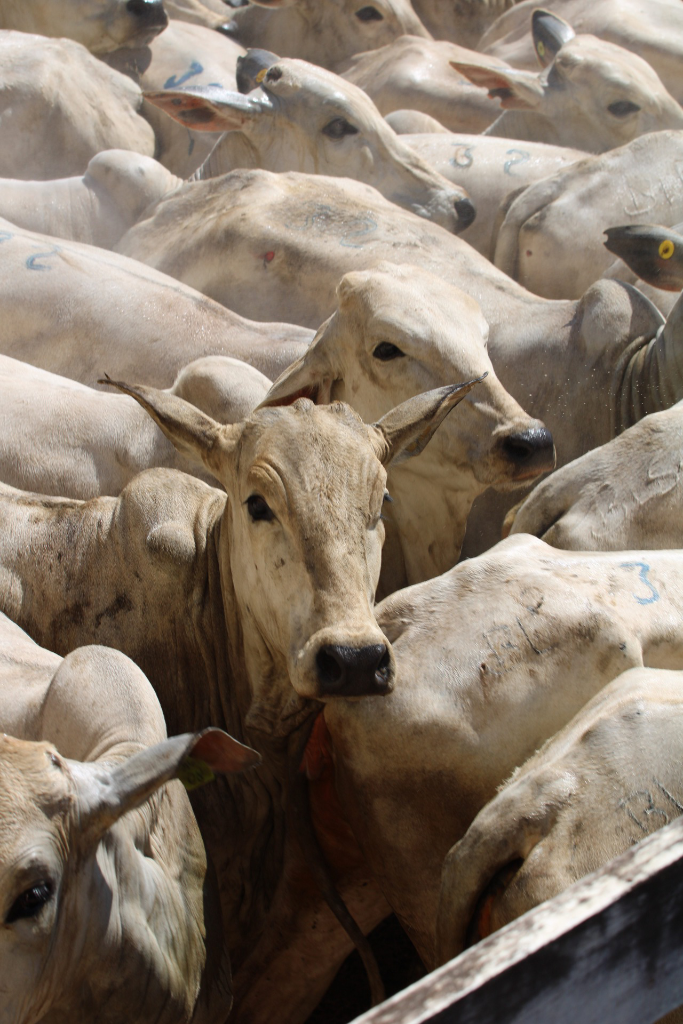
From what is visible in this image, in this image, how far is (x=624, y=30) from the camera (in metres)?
6.93

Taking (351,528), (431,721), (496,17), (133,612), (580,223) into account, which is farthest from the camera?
(496,17)

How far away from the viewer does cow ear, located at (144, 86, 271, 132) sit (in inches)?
202

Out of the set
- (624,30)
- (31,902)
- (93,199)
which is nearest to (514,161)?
(93,199)

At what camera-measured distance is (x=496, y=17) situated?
8836mm

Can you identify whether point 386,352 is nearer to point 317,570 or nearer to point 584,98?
point 317,570

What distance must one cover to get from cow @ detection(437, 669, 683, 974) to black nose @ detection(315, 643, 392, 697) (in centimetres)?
29

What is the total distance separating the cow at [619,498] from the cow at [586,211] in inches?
67.3

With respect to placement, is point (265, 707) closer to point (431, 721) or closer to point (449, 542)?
point (431, 721)

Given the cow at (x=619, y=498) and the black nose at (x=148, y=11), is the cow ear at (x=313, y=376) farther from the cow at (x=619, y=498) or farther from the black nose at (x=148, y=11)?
the black nose at (x=148, y=11)

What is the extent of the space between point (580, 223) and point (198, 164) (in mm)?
2519

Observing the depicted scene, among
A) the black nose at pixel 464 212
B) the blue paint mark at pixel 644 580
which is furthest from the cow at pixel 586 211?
the blue paint mark at pixel 644 580

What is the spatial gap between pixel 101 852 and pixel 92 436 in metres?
1.67

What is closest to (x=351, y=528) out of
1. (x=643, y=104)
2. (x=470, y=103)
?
(x=643, y=104)

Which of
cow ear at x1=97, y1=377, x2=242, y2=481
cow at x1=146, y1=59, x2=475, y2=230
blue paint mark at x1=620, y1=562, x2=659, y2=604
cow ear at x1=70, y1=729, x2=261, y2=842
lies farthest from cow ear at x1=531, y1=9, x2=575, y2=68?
cow ear at x1=70, y1=729, x2=261, y2=842
